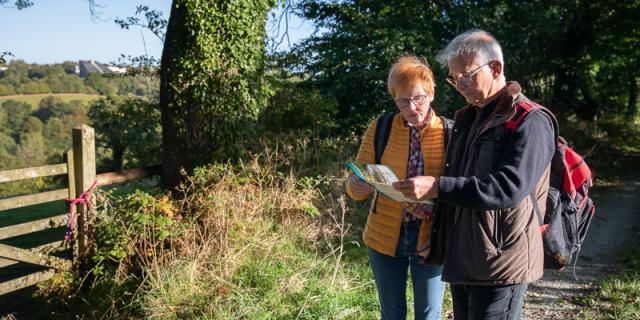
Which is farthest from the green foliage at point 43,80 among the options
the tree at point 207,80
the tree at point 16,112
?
the tree at point 207,80

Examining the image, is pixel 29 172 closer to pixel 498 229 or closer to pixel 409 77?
pixel 409 77

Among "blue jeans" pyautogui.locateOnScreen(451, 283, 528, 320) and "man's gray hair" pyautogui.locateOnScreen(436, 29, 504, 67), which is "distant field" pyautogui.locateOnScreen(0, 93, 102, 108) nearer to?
"man's gray hair" pyautogui.locateOnScreen(436, 29, 504, 67)

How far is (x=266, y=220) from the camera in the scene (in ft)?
17.7

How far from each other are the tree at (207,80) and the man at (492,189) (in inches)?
187

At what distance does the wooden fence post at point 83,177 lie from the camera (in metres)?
5.46

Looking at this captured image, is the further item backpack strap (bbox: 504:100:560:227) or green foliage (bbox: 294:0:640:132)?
green foliage (bbox: 294:0:640:132)

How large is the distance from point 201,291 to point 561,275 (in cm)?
407

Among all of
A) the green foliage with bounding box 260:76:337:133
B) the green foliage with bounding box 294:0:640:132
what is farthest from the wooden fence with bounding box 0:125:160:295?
the green foliage with bounding box 294:0:640:132

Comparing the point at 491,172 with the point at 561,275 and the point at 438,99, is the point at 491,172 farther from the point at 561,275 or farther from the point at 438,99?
the point at 438,99

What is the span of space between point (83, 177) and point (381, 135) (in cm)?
413

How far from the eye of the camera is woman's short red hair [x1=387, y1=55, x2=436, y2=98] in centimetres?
245

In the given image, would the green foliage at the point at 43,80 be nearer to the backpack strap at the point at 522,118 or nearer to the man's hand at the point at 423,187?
the man's hand at the point at 423,187

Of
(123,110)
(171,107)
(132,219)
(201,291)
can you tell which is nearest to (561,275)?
(201,291)

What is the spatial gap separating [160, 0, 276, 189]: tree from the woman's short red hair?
427cm
